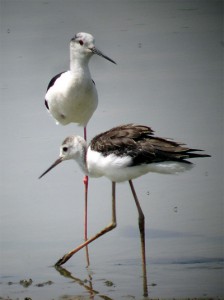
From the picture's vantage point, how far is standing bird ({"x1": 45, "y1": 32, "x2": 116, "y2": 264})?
7938 mm

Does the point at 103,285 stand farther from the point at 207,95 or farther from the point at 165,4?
the point at 165,4

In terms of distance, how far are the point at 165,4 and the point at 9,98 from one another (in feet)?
13.5

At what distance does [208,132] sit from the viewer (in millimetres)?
8875

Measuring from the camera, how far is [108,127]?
29.6 feet

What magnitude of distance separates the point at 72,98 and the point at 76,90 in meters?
0.10

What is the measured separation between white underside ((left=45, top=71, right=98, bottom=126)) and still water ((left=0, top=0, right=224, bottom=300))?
403mm

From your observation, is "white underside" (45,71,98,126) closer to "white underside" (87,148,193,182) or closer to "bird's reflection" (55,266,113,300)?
"white underside" (87,148,193,182)

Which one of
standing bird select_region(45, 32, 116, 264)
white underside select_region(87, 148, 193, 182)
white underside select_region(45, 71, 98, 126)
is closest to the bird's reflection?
white underside select_region(87, 148, 193, 182)

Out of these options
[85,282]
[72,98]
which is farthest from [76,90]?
[85,282]

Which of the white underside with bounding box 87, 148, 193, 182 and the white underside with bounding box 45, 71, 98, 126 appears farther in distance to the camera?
the white underside with bounding box 45, 71, 98, 126

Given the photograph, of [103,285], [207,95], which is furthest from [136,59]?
[103,285]

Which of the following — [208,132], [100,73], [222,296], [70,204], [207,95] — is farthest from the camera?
Answer: [100,73]

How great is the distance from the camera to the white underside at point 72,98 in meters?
8.16

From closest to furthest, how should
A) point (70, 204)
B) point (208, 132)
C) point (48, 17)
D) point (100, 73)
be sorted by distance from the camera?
point (70, 204)
point (208, 132)
point (100, 73)
point (48, 17)
